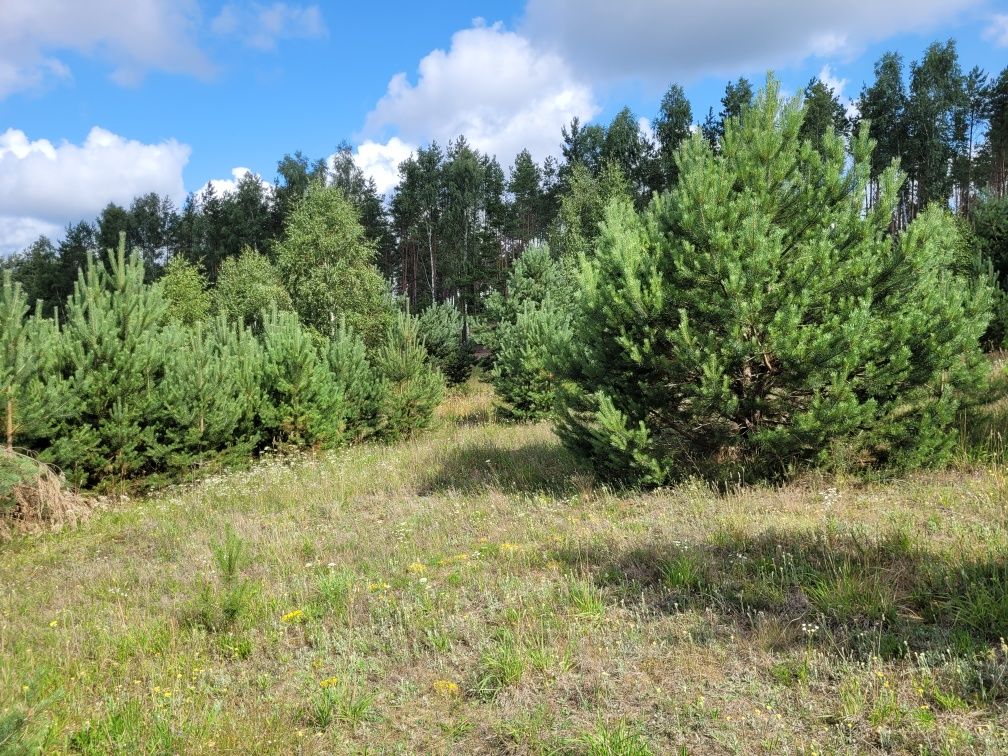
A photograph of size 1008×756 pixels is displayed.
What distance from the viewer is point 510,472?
8992 millimetres

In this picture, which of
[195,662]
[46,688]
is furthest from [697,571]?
[46,688]

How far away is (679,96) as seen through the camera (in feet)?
125

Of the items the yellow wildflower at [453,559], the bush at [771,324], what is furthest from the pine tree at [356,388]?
the yellow wildflower at [453,559]

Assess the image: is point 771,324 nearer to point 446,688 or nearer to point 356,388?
point 446,688

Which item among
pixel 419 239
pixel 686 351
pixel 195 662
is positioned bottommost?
pixel 195 662

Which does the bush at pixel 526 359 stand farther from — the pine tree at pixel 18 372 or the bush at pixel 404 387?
the pine tree at pixel 18 372

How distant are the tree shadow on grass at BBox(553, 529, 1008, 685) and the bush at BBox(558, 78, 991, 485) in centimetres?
177

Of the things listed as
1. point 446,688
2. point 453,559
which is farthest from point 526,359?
point 446,688

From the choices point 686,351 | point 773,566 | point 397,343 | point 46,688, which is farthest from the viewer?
point 397,343

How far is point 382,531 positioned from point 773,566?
4.16m

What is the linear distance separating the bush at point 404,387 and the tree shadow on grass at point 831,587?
1007 cm

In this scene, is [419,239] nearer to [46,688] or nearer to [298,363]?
[298,363]

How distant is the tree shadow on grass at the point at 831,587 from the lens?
351cm

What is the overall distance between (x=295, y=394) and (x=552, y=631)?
381 inches
